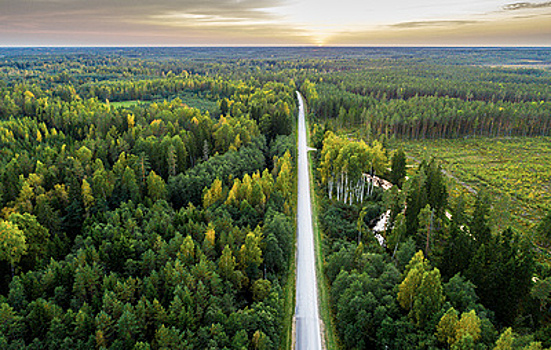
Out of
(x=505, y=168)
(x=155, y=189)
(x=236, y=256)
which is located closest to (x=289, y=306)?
(x=236, y=256)

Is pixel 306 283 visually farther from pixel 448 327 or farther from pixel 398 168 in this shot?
pixel 398 168

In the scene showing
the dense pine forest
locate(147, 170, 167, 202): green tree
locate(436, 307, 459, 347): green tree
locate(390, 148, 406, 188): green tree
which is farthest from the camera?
locate(390, 148, 406, 188): green tree

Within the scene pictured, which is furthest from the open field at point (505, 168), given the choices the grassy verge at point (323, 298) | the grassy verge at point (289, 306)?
the grassy verge at point (289, 306)

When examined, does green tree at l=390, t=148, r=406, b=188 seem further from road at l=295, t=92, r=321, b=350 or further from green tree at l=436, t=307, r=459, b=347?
green tree at l=436, t=307, r=459, b=347

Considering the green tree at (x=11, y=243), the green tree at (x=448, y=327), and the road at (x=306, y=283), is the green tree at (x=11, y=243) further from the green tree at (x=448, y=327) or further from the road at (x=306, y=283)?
the green tree at (x=448, y=327)

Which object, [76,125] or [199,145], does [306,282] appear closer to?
[199,145]

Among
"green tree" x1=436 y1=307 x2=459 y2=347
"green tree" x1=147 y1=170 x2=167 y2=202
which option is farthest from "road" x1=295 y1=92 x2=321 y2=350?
"green tree" x1=147 y1=170 x2=167 y2=202

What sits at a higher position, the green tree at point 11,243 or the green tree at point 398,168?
the green tree at point 11,243

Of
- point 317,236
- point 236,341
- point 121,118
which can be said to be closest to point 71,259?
point 236,341

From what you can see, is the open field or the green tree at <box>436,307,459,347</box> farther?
the open field
